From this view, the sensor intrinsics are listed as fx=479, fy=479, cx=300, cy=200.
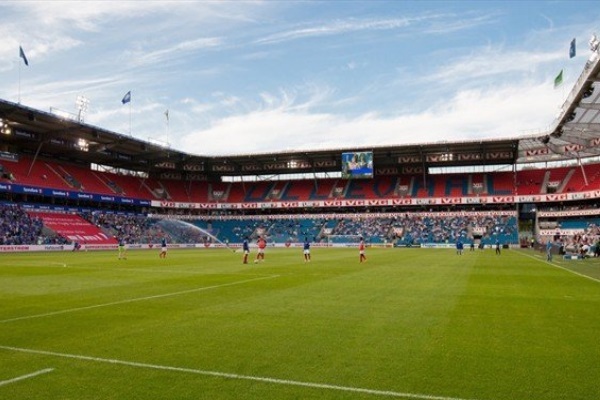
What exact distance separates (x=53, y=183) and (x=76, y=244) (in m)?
14.6

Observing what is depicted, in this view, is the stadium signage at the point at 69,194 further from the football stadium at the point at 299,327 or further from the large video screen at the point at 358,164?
the large video screen at the point at 358,164

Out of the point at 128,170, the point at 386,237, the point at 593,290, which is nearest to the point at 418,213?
the point at 386,237

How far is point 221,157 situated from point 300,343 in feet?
252

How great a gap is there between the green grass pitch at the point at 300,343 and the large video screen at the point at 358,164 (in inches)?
2300

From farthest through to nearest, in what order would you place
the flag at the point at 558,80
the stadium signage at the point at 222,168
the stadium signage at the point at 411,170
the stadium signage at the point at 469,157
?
1. the stadium signage at the point at 222,168
2. the stadium signage at the point at 411,170
3. the stadium signage at the point at 469,157
4. the flag at the point at 558,80

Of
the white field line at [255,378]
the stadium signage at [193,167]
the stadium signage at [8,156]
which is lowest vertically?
the white field line at [255,378]

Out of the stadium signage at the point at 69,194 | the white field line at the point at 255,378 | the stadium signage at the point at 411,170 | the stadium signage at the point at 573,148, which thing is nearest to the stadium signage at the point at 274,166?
the stadium signage at the point at 411,170

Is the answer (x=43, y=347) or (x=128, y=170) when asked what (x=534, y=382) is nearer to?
(x=43, y=347)

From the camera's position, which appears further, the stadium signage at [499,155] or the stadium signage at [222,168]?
the stadium signage at [222,168]

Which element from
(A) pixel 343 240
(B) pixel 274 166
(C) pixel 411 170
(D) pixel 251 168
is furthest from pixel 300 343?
(D) pixel 251 168

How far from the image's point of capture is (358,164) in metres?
75.3

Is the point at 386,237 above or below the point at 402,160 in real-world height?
below

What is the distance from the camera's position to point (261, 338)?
29.9ft

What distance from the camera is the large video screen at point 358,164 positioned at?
74.6 m
